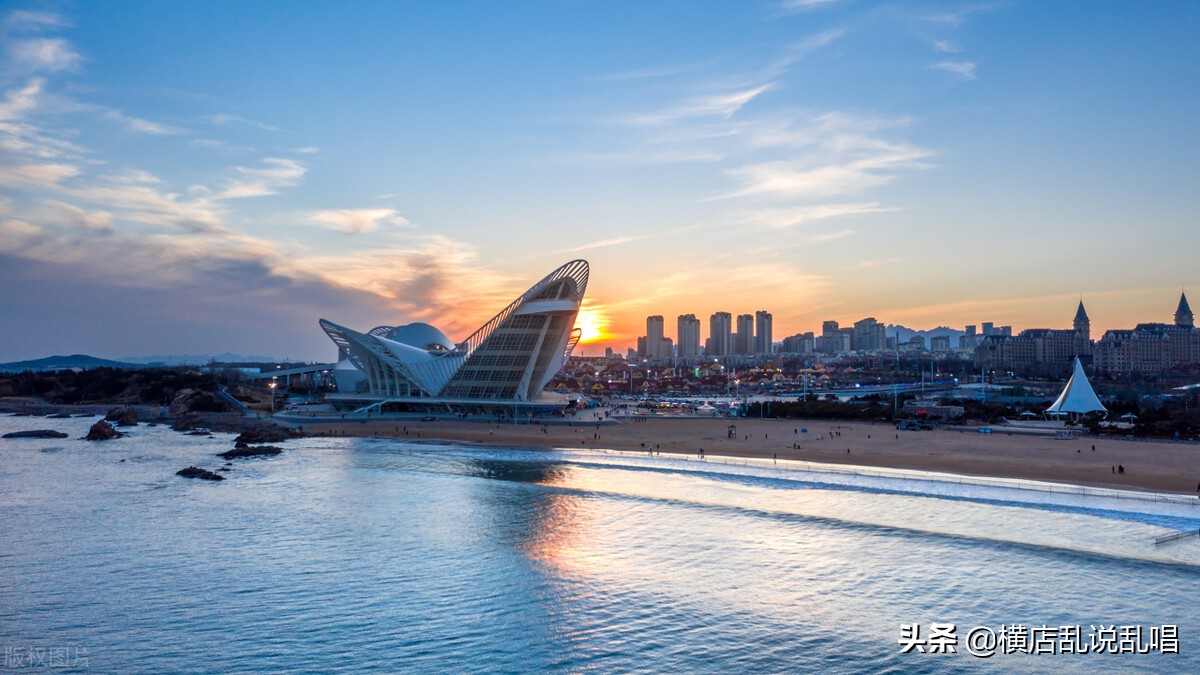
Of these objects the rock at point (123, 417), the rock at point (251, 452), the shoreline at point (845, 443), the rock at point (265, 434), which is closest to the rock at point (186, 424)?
the shoreline at point (845, 443)

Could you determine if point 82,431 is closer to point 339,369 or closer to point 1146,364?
point 339,369

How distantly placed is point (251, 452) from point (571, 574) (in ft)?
111

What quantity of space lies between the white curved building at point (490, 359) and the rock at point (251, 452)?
20758mm

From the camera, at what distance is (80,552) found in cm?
2197

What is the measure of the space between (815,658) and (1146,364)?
188 meters

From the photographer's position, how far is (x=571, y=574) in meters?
19.7

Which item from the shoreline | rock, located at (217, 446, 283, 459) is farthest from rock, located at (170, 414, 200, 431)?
rock, located at (217, 446, 283, 459)

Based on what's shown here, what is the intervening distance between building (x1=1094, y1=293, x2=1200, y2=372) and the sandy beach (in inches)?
5571

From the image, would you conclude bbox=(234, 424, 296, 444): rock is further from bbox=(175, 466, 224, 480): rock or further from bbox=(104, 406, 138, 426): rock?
bbox=(104, 406, 138, 426): rock

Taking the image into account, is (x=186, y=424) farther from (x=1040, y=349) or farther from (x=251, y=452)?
(x=1040, y=349)

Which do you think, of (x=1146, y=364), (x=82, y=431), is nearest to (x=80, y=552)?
(x=82, y=431)

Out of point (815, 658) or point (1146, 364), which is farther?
point (1146, 364)

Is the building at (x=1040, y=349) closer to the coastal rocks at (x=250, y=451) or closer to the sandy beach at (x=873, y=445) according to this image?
the sandy beach at (x=873, y=445)

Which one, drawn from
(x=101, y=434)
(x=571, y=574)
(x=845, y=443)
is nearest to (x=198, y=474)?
(x=101, y=434)
